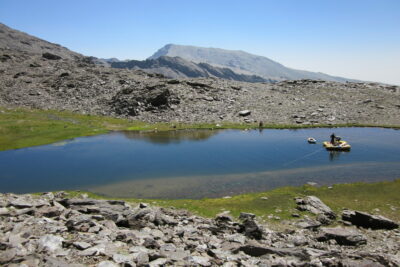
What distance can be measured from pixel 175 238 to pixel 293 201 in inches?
617

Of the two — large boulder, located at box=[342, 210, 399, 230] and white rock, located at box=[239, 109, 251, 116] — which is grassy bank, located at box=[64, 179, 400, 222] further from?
white rock, located at box=[239, 109, 251, 116]

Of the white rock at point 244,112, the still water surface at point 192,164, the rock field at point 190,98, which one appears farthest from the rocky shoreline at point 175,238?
the white rock at point 244,112

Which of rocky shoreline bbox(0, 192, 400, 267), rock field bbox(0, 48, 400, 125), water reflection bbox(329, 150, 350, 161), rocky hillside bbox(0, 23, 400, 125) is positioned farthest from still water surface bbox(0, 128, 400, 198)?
rocky hillside bbox(0, 23, 400, 125)

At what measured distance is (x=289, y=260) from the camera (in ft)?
52.0

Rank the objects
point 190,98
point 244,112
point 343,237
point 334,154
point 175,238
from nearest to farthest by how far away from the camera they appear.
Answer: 1. point 175,238
2. point 343,237
3. point 334,154
4. point 244,112
5. point 190,98

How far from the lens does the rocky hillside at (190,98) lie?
9225cm

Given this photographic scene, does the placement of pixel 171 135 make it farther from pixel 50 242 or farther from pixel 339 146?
pixel 50 242

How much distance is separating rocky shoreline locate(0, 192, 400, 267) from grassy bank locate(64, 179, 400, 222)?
8.17 ft

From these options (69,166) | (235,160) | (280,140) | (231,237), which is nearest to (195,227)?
(231,237)

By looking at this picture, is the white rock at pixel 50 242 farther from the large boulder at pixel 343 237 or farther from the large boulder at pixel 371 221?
the large boulder at pixel 371 221

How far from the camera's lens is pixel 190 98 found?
107 meters

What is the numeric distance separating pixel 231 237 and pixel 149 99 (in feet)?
283

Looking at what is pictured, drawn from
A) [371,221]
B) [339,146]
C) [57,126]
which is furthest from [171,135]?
[371,221]

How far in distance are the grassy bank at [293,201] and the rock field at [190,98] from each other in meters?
51.4
